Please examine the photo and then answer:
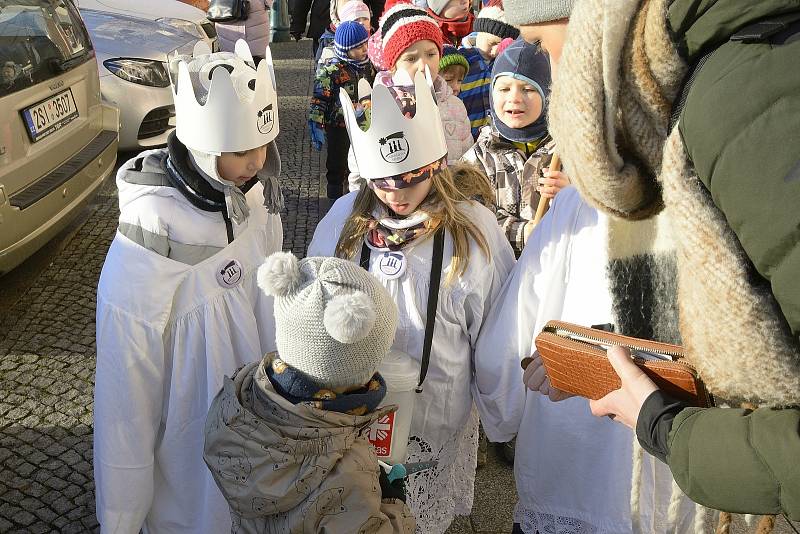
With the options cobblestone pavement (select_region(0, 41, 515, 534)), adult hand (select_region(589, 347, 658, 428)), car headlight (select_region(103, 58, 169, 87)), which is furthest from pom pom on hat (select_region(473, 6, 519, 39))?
adult hand (select_region(589, 347, 658, 428))

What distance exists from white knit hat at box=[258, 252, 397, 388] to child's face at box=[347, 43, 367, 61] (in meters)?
4.12

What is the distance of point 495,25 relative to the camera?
17.9 ft

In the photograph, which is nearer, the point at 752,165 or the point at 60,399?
the point at 752,165

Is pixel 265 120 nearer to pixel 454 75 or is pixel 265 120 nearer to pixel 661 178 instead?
pixel 661 178

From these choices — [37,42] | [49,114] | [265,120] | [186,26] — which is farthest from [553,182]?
[186,26]

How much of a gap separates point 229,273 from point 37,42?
3.04 meters

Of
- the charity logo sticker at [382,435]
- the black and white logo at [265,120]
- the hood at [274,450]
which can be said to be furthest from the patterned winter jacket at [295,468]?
the black and white logo at [265,120]

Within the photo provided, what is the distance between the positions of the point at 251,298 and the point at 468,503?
1.16 meters

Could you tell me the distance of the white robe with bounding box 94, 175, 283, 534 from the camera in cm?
227

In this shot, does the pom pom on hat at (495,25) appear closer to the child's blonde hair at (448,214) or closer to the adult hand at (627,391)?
the child's blonde hair at (448,214)

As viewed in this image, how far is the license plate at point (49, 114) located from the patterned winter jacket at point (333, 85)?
5.76ft

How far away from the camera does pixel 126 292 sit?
224cm

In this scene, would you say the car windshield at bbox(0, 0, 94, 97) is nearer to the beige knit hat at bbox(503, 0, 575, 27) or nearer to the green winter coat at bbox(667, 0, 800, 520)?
the beige knit hat at bbox(503, 0, 575, 27)

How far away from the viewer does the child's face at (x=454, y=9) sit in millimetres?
5980
